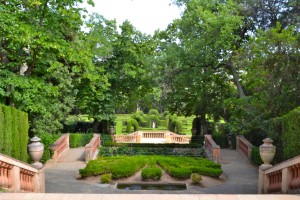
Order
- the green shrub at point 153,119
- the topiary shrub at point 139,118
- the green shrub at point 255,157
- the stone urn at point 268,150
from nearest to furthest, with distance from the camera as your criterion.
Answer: the stone urn at point 268,150 → the green shrub at point 255,157 → the topiary shrub at point 139,118 → the green shrub at point 153,119

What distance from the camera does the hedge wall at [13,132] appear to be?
1137 cm

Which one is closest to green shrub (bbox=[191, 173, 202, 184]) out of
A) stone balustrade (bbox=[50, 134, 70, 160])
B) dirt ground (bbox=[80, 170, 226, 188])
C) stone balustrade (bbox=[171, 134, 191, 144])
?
dirt ground (bbox=[80, 170, 226, 188])

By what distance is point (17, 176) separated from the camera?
905 centimetres

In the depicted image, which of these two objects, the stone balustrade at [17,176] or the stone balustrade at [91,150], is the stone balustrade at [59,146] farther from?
the stone balustrade at [17,176]

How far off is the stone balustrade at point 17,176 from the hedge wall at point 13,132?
1358mm

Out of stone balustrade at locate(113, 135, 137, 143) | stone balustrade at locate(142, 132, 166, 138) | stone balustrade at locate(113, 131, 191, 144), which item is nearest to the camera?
stone balustrade at locate(113, 135, 137, 143)

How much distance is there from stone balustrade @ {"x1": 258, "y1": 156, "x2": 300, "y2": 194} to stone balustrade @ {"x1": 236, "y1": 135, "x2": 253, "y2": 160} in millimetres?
9807

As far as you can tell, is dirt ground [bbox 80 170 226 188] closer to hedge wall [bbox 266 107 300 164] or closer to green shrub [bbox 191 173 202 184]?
green shrub [bbox 191 173 202 184]

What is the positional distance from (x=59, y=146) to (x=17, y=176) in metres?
13.3

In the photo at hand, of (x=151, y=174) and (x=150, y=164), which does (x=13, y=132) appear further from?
(x=150, y=164)

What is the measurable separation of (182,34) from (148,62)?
3373 millimetres

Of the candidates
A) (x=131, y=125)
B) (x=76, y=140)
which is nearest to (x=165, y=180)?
(x=76, y=140)

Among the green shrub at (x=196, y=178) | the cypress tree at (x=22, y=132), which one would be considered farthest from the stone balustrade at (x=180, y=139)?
the cypress tree at (x=22, y=132)

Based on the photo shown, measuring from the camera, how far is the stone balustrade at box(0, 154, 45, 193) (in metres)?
8.36
